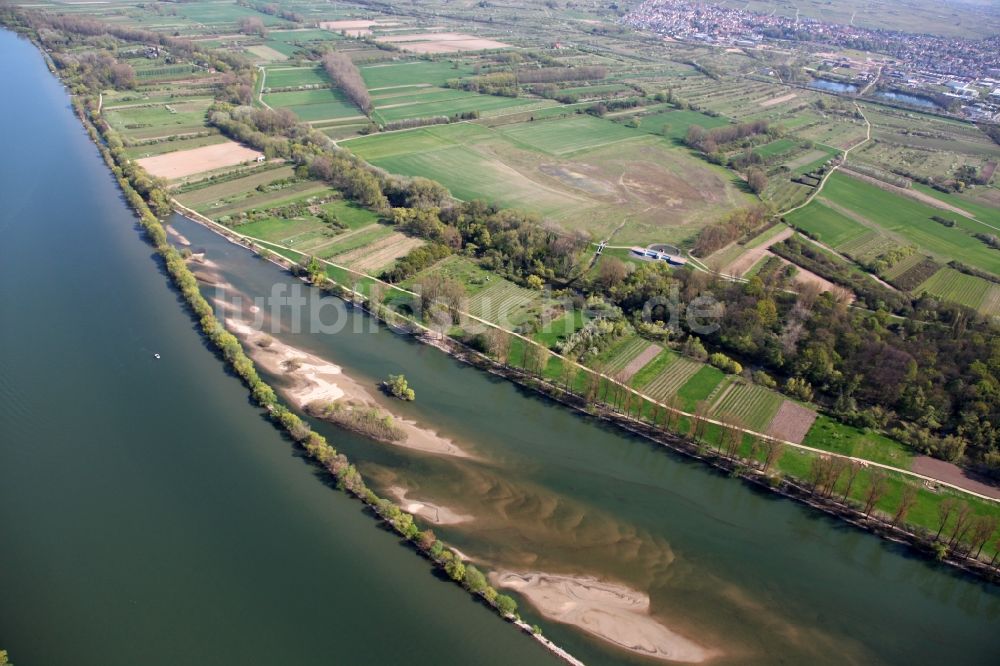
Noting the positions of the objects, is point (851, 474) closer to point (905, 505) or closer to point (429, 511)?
point (905, 505)

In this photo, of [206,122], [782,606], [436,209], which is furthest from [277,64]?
[782,606]

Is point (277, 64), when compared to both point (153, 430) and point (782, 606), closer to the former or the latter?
point (153, 430)

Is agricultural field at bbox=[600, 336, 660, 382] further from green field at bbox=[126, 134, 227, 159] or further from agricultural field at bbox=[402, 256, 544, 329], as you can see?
green field at bbox=[126, 134, 227, 159]

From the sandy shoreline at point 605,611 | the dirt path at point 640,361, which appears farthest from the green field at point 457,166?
the sandy shoreline at point 605,611

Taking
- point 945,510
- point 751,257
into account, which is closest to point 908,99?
point 751,257

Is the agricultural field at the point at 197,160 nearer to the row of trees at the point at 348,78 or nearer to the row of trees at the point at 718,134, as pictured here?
the row of trees at the point at 348,78

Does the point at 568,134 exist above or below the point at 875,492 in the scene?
above
